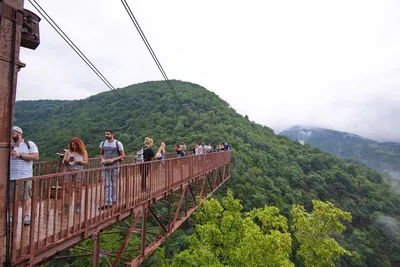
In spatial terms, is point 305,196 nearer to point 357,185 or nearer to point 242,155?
point 242,155

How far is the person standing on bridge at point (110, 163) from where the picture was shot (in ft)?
13.0

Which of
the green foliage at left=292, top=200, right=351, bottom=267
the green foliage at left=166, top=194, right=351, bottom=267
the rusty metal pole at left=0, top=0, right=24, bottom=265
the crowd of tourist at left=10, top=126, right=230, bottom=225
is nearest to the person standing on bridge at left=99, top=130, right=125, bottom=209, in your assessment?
the crowd of tourist at left=10, top=126, right=230, bottom=225

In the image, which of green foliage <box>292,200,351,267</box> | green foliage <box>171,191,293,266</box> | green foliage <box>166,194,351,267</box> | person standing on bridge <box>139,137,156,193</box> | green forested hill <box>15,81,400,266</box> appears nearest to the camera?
person standing on bridge <box>139,137,156,193</box>

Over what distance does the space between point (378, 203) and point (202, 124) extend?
134 ft

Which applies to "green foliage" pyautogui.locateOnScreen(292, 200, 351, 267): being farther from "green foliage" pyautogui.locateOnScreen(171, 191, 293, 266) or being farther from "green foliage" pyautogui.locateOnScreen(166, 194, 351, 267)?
"green foliage" pyautogui.locateOnScreen(171, 191, 293, 266)

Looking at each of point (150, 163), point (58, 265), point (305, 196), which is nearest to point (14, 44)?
point (150, 163)

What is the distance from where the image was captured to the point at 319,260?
59.2 feet

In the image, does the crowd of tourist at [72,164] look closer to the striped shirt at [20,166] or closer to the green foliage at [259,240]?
the striped shirt at [20,166]

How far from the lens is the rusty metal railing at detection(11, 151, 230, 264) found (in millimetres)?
2508

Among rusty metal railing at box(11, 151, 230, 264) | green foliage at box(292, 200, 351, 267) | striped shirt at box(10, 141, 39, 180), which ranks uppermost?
striped shirt at box(10, 141, 39, 180)

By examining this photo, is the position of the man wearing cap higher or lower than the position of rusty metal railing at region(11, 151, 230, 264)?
higher

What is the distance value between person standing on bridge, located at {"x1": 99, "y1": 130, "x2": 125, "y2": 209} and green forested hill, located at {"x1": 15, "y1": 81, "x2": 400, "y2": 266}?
2122cm

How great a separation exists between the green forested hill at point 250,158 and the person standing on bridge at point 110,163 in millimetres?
21218

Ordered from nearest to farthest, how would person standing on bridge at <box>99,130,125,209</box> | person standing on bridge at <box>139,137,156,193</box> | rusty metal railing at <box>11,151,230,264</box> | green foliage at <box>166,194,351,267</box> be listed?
1. rusty metal railing at <box>11,151,230,264</box>
2. person standing on bridge at <box>99,130,125,209</box>
3. person standing on bridge at <box>139,137,156,193</box>
4. green foliage at <box>166,194,351,267</box>
